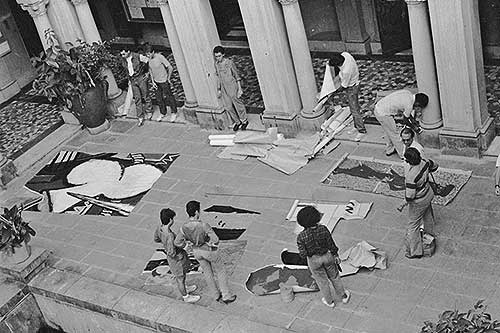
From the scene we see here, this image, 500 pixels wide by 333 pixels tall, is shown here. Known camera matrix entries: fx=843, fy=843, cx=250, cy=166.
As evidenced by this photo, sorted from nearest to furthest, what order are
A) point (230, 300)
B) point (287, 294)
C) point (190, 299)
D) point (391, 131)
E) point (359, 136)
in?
point (287, 294) → point (230, 300) → point (190, 299) → point (391, 131) → point (359, 136)

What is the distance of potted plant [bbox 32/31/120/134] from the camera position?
16938mm

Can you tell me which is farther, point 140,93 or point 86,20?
point 86,20

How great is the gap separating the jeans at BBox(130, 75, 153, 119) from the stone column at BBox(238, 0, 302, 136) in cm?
295

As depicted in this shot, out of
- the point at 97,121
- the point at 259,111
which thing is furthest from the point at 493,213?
the point at 97,121

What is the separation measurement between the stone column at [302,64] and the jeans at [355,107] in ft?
2.30

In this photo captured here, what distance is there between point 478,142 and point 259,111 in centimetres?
489

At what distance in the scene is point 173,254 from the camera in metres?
11.4

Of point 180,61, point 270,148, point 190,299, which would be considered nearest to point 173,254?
point 190,299

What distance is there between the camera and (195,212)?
10.9 meters

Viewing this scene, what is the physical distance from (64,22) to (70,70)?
1366mm

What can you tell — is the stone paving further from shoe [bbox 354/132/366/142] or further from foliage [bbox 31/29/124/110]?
foliage [bbox 31/29/124/110]

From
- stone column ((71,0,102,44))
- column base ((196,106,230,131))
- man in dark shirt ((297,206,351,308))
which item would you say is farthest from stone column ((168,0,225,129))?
man in dark shirt ((297,206,351,308))

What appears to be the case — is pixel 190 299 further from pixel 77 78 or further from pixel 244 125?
pixel 77 78

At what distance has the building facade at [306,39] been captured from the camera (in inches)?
504
